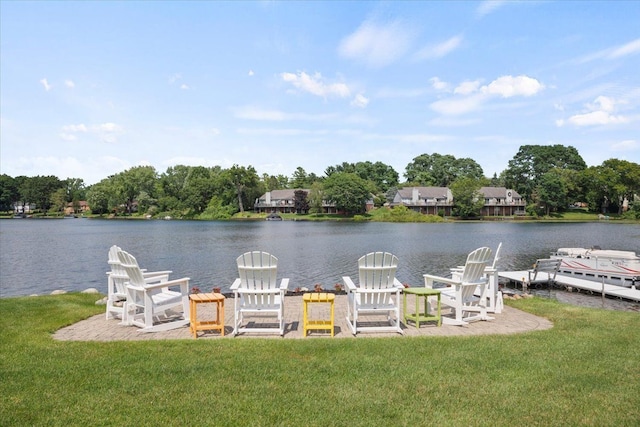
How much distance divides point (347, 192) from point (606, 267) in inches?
2676

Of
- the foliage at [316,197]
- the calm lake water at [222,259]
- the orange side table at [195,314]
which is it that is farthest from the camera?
the foliage at [316,197]

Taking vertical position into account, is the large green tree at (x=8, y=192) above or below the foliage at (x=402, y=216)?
above

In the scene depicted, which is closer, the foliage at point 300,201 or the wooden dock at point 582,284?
the wooden dock at point 582,284

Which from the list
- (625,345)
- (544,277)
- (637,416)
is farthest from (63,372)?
(544,277)

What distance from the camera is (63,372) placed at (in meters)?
5.07

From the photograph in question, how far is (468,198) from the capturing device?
80.5 meters

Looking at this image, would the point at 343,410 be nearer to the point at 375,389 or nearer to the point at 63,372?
the point at 375,389

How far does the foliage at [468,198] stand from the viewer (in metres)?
80.4

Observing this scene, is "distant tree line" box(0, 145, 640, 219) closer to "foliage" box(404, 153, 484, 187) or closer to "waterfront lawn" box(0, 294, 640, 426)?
"foliage" box(404, 153, 484, 187)

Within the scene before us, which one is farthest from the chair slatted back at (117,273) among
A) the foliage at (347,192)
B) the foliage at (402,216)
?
the foliage at (347,192)

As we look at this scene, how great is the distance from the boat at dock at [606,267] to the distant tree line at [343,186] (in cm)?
6410

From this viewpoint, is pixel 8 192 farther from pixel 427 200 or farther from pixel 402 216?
pixel 427 200

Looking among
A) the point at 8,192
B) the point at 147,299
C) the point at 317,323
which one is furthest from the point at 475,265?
the point at 8,192

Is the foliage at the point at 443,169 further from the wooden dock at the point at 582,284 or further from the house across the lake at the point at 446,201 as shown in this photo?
the wooden dock at the point at 582,284
